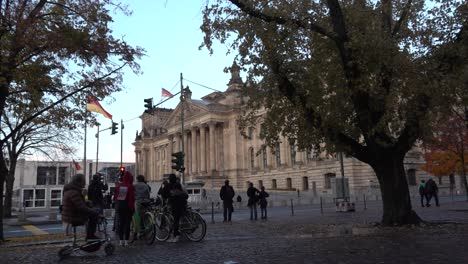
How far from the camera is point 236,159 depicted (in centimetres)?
9381

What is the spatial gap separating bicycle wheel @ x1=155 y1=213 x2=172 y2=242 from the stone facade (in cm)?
4808

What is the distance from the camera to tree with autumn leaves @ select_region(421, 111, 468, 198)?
34.7 m

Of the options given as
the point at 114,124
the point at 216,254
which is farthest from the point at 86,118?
the point at 114,124

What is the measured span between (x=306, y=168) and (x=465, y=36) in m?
61.4

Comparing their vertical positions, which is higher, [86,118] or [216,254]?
[86,118]

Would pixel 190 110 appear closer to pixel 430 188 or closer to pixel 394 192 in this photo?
pixel 430 188

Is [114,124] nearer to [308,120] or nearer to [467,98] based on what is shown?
[308,120]

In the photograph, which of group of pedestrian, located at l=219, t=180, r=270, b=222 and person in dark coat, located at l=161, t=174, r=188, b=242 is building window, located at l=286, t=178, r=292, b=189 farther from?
person in dark coat, located at l=161, t=174, r=188, b=242

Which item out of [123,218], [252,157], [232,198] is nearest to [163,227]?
[123,218]

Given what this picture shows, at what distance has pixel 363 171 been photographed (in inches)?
2557

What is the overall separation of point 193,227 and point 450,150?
33527 millimetres

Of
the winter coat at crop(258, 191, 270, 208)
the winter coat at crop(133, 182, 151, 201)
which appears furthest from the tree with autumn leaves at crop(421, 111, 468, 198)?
the winter coat at crop(133, 182, 151, 201)

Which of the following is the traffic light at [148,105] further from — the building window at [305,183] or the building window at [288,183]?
the building window at [288,183]

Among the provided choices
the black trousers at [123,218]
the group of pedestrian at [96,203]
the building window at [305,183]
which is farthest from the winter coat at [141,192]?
the building window at [305,183]
